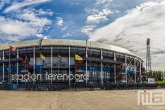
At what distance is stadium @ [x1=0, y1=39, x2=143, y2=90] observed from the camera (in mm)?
92625

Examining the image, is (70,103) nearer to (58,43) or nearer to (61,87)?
(61,87)

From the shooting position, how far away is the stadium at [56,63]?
9262 cm

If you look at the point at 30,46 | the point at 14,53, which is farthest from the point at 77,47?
the point at 14,53

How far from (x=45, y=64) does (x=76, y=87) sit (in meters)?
27.7

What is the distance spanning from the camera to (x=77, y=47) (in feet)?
310

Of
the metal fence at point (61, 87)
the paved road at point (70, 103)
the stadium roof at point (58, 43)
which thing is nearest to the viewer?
the paved road at point (70, 103)

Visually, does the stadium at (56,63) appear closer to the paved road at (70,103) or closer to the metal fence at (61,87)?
the metal fence at (61,87)

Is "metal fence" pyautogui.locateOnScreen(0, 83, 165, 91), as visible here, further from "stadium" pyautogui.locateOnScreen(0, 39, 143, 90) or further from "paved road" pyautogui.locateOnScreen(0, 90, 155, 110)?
"paved road" pyautogui.locateOnScreen(0, 90, 155, 110)

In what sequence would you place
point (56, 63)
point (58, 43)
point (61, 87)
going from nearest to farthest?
1. point (61, 87)
2. point (58, 43)
3. point (56, 63)

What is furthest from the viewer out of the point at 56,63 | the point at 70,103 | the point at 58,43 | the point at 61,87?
the point at 56,63

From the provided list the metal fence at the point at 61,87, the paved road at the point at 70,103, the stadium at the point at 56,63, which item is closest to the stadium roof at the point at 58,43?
the stadium at the point at 56,63

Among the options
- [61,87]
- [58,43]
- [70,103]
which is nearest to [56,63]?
[58,43]

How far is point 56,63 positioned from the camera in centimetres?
9394

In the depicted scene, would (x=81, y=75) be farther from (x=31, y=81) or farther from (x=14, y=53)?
(x=14, y=53)
